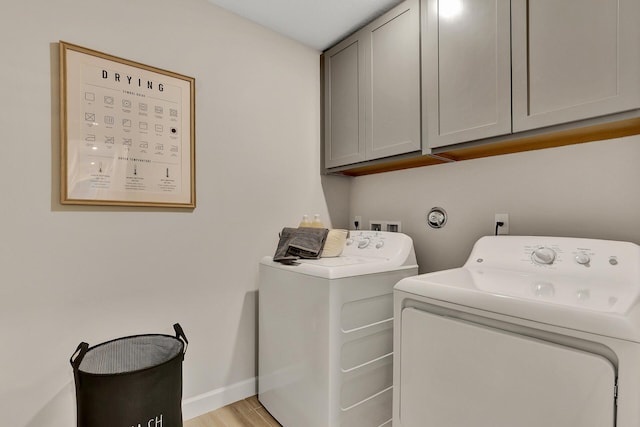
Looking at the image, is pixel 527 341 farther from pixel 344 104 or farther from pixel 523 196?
pixel 344 104

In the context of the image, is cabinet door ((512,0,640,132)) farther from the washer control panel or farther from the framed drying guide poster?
the framed drying guide poster

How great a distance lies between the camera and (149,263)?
162 cm

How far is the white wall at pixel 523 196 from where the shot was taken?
4.35 feet

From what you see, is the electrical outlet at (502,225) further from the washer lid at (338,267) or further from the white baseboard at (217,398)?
the white baseboard at (217,398)

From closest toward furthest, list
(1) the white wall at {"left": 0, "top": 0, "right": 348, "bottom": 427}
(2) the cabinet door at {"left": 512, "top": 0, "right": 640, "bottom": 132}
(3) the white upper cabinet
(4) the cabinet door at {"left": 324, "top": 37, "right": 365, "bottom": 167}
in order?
(2) the cabinet door at {"left": 512, "top": 0, "right": 640, "bottom": 132} < (1) the white wall at {"left": 0, "top": 0, "right": 348, "bottom": 427} < (3) the white upper cabinet < (4) the cabinet door at {"left": 324, "top": 37, "right": 365, "bottom": 167}

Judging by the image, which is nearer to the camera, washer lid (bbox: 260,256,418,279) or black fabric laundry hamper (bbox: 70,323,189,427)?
black fabric laundry hamper (bbox: 70,323,189,427)

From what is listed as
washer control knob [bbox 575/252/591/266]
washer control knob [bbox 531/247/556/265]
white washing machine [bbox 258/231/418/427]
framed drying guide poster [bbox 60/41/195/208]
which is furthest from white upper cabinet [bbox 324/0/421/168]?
framed drying guide poster [bbox 60/41/195/208]

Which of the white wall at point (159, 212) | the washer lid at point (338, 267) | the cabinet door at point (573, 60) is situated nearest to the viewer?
the cabinet door at point (573, 60)

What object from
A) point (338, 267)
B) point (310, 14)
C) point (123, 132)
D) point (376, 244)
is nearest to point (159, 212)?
point (123, 132)

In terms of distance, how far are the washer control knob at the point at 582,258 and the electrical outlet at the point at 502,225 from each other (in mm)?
414

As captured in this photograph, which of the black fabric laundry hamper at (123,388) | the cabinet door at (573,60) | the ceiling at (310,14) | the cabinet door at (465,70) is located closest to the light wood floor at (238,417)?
the black fabric laundry hamper at (123,388)

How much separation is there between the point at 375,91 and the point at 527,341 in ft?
5.07

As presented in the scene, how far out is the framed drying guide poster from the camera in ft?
4.62

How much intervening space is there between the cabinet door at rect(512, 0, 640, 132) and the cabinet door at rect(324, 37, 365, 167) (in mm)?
903
